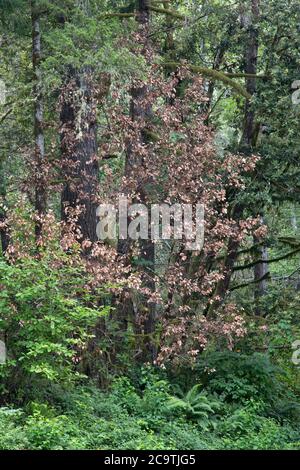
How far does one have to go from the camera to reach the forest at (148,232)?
12289 millimetres

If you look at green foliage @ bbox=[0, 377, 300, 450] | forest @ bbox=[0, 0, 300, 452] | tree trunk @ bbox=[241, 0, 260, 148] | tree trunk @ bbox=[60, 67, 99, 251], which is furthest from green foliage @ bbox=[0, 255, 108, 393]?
tree trunk @ bbox=[241, 0, 260, 148]

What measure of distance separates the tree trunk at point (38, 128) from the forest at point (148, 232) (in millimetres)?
45

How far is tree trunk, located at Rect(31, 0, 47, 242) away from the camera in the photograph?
1519 centimetres

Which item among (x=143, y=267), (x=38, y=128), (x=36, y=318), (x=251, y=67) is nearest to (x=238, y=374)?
(x=143, y=267)

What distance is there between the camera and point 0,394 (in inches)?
471

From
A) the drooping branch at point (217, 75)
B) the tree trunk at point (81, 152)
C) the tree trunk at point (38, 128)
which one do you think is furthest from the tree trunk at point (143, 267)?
the tree trunk at point (38, 128)

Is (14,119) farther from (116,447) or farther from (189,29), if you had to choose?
(116,447)

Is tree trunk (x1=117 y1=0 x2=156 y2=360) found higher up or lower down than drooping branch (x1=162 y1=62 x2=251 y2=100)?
lower down

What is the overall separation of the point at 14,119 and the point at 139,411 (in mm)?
9159

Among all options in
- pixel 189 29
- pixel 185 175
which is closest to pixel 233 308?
pixel 185 175

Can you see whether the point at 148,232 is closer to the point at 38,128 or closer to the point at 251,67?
the point at 38,128

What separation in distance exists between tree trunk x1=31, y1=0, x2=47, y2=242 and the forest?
45 mm

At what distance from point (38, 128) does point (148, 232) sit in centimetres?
304

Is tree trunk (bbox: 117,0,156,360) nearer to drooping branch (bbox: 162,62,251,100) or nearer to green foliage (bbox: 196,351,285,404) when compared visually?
green foliage (bbox: 196,351,285,404)
